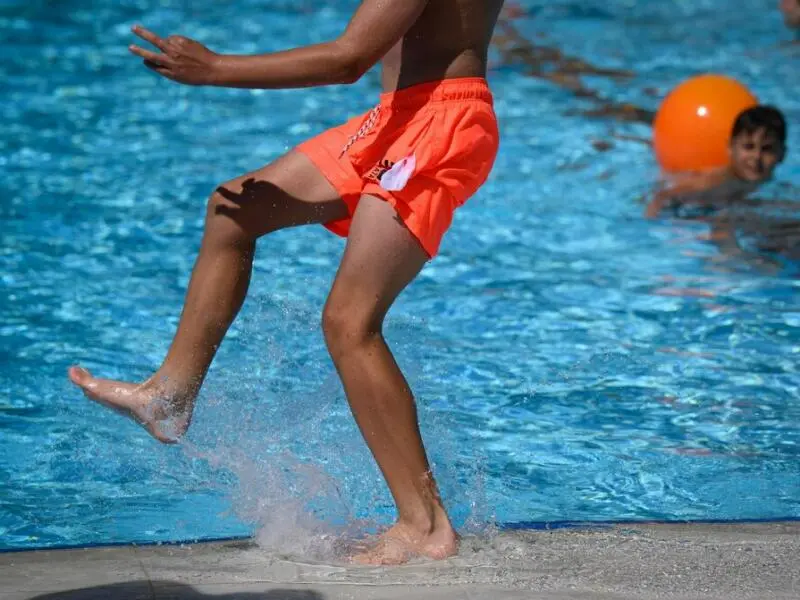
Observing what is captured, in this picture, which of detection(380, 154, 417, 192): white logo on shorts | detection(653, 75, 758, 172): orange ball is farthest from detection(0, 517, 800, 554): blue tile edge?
detection(653, 75, 758, 172): orange ball

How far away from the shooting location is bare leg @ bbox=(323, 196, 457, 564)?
3.50 meters

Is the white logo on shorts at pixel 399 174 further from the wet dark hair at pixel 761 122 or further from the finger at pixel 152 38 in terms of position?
the wet dark hair at pixel 761 122

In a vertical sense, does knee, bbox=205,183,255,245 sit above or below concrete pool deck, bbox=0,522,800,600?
above

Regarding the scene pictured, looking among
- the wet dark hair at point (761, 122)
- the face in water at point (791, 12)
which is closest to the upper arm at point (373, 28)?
the wet dark hair at point (761, 122)

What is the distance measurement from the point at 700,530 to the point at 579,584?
24.2 inches

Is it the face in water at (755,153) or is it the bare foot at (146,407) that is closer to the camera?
the bare foot at (146,407)

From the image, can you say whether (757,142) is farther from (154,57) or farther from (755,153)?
(154,57)

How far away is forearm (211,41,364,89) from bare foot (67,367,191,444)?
3.36 feet

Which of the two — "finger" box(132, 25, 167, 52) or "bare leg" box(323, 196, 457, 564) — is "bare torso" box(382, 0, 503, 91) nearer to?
"bare leg" box(323, 196, 457, 564)

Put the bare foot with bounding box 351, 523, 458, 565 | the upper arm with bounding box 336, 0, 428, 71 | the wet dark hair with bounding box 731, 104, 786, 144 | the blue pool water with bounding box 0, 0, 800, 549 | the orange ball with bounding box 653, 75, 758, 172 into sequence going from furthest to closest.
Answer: the orange ball with bounding box 653, 75, 758, 172
the wet dark hair with bounding box 731, 104, 786, 144
the blue pool water with bounding box 0, 0, 800, 549
the bare foot with bounding box 351, 523, 458, 565
the upper arm with bounding box 336, 0, 428, 71

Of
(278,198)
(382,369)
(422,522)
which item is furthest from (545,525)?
(278,198)

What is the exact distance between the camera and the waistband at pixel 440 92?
3.62 m

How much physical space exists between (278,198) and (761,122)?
4724mm

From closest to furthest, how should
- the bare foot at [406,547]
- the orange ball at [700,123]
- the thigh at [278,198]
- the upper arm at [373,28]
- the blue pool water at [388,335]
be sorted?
the upper arm at [373,28] → the bare foot at [406,547] → the thigh at [278,198] → the blue pool water at [388,335] → the orange ball at [700,123]
